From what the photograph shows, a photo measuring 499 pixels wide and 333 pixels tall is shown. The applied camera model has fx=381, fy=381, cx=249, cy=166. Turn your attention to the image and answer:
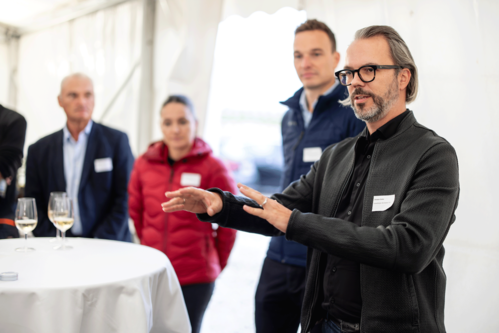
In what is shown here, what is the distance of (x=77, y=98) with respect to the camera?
2.88 meters

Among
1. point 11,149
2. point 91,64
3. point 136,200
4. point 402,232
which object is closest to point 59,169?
point 11,149

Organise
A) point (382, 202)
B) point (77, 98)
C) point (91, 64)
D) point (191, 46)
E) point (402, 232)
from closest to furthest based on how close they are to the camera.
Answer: point (402, 232) < point (382, 202) < point (77, 98) < point (191, 46) < point (91, 64)

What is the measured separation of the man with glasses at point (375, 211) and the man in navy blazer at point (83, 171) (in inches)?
59.2

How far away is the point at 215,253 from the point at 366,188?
4.39 ft

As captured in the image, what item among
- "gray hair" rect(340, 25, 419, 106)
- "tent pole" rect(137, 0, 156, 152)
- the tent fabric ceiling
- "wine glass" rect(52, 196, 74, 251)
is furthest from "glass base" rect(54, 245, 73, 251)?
the tent fabric ceiling

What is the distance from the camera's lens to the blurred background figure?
98.7 inches

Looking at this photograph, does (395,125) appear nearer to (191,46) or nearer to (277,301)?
(277,301)

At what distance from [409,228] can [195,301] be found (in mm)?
1509

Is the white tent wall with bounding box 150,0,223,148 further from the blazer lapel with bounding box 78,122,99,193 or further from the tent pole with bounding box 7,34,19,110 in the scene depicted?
the tent pole with bounding box 7,34,19,110

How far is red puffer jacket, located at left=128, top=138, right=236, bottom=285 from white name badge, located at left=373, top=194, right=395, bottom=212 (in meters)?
1.22

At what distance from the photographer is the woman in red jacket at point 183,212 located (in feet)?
7.32

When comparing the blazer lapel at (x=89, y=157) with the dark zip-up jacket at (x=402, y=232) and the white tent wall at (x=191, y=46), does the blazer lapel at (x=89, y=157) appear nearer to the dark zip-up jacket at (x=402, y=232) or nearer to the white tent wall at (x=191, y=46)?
the white tent wall at (x=191, y=46)

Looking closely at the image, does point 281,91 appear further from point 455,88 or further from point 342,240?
point 342,240

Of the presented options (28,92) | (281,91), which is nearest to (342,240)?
(281,91)
